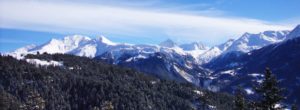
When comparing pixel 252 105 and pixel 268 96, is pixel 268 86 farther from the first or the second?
pixel 252 105

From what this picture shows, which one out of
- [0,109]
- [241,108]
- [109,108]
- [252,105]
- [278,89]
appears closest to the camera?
[278,89]

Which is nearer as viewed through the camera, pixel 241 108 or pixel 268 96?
pixel 268 96

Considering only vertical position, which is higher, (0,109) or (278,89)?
(278,89)

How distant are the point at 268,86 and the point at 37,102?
132828 millimetres

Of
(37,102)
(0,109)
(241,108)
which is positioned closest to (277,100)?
(241,108)

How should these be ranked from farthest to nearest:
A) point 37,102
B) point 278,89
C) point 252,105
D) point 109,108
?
point 37,102 → point 109,108 → point 252,105 → point 278,89

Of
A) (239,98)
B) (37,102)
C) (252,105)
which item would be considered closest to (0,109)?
(37,102)

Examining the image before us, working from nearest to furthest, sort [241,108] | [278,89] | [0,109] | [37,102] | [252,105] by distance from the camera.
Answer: [278,89], [252,105], [241,108], [37,102], [0,109]

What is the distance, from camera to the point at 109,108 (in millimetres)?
136375

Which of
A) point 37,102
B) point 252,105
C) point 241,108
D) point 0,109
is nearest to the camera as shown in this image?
point 252,105

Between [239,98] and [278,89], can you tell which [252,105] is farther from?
[239,98]

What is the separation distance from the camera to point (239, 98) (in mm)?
74188

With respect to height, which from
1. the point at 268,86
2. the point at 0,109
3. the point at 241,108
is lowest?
the point at 0,109

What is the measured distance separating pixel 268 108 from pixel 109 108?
9016 cm
